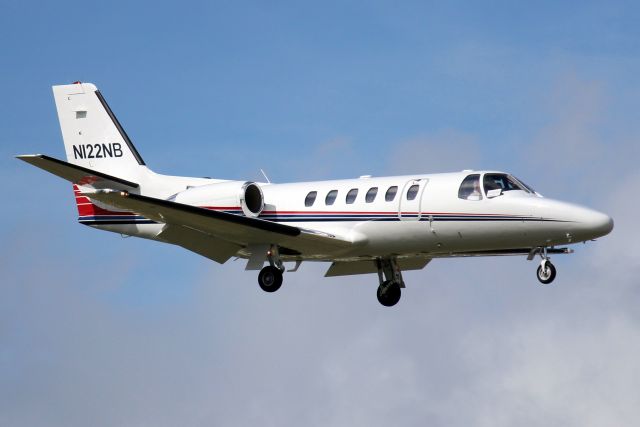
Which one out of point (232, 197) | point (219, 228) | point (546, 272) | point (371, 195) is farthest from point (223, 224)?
point (546, 272)

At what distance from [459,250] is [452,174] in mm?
1702

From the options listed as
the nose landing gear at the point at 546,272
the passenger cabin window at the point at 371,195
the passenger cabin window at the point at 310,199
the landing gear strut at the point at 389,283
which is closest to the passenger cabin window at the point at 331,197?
the passenger cabin window at the point at 310,199

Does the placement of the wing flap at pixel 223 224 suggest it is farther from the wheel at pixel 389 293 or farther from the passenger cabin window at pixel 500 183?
the passenger cabin window at pixel 500 183

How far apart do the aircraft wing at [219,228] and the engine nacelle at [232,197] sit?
83cm

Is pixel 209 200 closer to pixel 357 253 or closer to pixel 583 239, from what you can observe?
pixel 357 253

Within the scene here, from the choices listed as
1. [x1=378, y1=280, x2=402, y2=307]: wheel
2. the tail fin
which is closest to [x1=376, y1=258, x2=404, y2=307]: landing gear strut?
[x1=378, y1=280, x2=402, y2=307]: wheel

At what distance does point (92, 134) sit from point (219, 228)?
6357 mm

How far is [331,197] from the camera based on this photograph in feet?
94.8

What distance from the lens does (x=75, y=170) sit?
2788 cm

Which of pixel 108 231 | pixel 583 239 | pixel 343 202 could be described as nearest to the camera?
pixel 583 239

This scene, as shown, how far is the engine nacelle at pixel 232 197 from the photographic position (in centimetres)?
2936

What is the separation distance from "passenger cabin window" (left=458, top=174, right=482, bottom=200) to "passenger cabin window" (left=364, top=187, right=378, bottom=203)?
2061 mm

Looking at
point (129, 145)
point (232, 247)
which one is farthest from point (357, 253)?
point (129, 145)

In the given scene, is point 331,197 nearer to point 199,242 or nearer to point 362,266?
point 362,266
